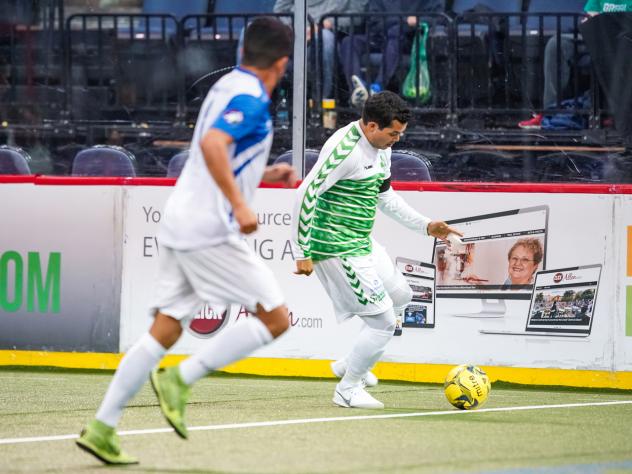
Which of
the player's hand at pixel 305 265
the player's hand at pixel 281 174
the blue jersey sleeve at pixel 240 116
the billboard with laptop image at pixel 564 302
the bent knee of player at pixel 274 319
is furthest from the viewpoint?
the billboard with laptop image at pixel 564 302

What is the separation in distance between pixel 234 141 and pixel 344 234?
102 inches

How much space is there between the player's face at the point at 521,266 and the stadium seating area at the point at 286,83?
→ 39.0 inches

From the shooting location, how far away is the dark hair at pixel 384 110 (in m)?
7.68

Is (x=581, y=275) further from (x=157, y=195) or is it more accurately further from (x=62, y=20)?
(x=62, y=20)

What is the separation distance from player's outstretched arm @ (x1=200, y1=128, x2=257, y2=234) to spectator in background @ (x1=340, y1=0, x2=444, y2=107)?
5555 millimetres

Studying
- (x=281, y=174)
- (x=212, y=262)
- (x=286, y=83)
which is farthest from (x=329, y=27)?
(x=212, y=262)

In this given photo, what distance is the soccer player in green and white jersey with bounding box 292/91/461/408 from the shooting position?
25.2 ft


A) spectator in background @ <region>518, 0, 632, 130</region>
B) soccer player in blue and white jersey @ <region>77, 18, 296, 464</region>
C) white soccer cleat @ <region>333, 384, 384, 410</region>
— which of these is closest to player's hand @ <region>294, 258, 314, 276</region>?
white soccer cleat @ <region>333, 384, 384, 410</region>

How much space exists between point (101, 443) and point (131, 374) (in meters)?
0.31

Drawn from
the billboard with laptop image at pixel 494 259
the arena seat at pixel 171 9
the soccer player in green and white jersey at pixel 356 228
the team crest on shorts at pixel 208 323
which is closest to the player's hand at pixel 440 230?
the soccer player in green and white jersey at pixel 356 228

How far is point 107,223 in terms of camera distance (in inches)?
383

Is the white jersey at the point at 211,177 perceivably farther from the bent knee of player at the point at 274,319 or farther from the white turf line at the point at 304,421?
the white turf line at the point at 304,421

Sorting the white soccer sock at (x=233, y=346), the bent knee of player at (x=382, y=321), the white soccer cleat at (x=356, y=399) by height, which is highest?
the white soccer sock at (x=233, y=346)

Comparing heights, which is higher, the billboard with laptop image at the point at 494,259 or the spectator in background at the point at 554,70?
the spectator in background at the point at 554,70
